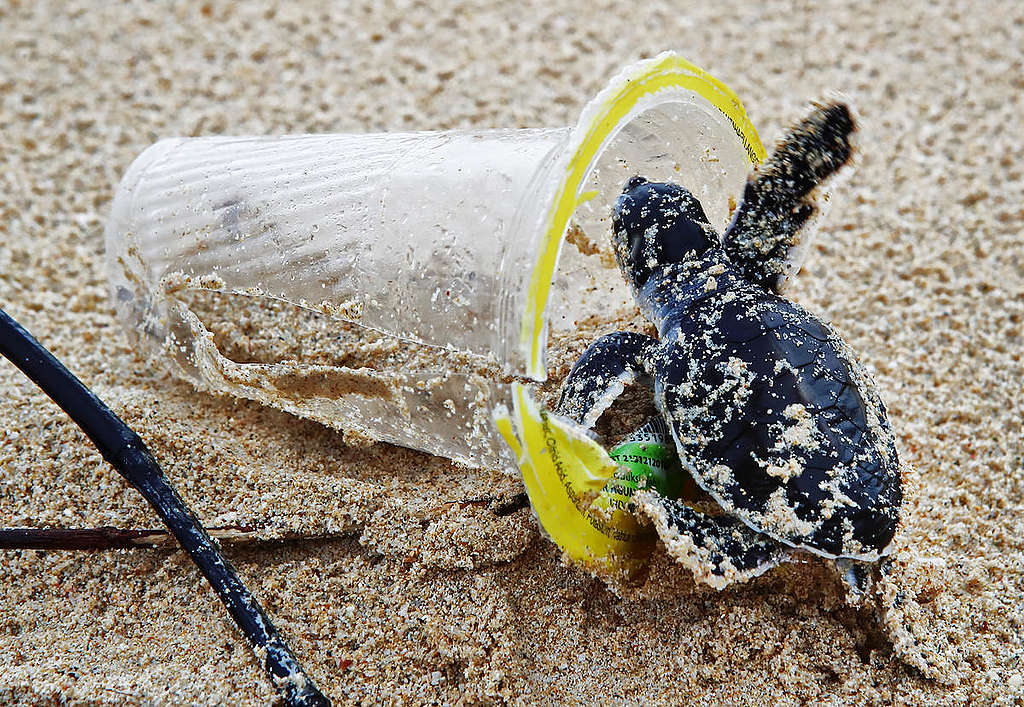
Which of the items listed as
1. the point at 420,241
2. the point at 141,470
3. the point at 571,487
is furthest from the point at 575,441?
the point at 141,470

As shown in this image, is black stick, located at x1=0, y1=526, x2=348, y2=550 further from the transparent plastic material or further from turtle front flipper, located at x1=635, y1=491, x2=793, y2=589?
turtle front flipper, located at x1=635, y1=491, x2=793, y2=589

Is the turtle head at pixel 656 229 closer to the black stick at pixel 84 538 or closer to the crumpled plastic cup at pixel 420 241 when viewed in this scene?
the crumpled plastic cup at pixel 420 241

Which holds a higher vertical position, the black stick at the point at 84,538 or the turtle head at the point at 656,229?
the turtle head at the point at 656,229

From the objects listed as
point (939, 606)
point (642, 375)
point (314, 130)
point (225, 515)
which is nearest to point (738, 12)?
point (314, 130)

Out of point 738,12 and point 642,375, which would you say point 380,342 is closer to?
point 642,375

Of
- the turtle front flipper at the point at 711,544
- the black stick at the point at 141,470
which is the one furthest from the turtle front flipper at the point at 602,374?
the black stick at the point at 141,470

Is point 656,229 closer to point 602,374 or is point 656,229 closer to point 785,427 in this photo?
point 602,374

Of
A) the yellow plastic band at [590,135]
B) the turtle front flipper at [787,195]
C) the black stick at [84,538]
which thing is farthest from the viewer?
the turtle front flipper at [787,195]
